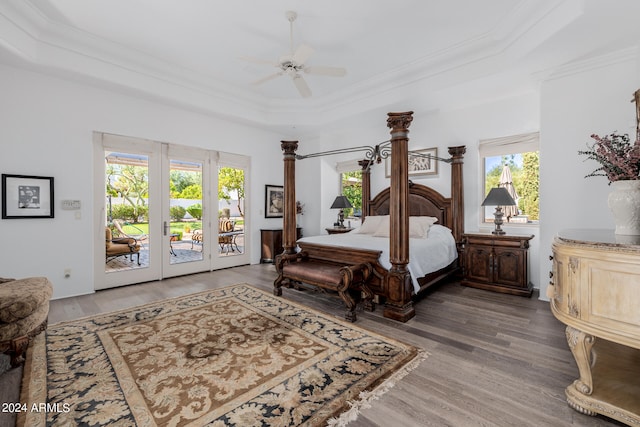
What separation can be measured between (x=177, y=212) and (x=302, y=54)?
145 inches

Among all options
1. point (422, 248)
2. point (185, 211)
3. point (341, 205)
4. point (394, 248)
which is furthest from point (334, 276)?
point (185, 211)

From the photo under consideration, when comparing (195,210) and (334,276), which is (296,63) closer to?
(334,276)

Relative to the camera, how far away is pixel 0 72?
3654 millimetres

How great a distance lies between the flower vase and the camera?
178cm

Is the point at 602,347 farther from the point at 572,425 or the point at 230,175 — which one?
the point at 230,175

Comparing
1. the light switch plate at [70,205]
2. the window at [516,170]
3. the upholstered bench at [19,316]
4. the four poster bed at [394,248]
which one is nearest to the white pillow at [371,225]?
the four poster bed at [394,248]

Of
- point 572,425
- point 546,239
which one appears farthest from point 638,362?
point 546,239

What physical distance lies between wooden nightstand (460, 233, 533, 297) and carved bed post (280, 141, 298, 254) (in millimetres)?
2723

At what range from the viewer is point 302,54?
10.5 ft

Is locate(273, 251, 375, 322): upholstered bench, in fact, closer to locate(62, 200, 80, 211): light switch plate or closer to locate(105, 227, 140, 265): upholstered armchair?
locate(105, 227, 140, 265): upholstered armchair

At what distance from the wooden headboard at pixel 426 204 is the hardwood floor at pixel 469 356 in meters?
1.31

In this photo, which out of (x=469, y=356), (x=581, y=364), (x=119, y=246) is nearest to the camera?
(x=581, y=364)

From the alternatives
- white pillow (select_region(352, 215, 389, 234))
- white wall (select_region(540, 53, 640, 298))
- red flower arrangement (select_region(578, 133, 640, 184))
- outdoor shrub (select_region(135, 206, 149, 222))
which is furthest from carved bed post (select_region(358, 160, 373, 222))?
A: red flower arrangement (select_region(578, 133, 640, 184))

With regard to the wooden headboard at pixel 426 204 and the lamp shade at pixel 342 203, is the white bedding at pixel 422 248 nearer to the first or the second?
the wooden headboard at pixel 426 204
